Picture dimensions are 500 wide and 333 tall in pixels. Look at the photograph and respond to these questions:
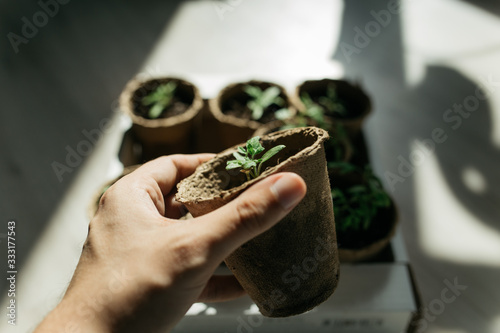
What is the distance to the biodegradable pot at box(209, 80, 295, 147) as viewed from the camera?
1.96 m

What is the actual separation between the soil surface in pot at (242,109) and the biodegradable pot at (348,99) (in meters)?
0.14

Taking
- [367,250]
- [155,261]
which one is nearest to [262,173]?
[155,261]

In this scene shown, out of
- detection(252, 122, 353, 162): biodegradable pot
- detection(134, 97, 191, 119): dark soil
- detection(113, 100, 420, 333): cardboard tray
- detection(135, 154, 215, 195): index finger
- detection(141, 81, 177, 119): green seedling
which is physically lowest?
detection(113, 100, 420, 333): cardboard tray

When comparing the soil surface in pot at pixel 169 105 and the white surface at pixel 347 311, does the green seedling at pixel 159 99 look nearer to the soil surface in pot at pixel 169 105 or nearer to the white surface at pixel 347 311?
the soil surface in pot at pixel 169 105

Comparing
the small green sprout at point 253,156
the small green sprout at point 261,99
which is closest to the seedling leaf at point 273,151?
the small green sprout at point 253,156

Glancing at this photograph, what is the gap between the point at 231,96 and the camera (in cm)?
218

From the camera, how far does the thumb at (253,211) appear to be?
0.78m

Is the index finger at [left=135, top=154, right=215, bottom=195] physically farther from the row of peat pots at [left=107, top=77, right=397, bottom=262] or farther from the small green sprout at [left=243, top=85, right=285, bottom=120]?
the small green sprout at [left=243, top=85, right=285, bottom=120]

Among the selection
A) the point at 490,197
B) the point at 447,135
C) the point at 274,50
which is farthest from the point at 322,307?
the point at 274,50

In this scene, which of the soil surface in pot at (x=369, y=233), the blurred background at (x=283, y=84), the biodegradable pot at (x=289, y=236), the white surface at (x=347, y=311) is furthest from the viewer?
the blurred background at (x=283, y=84)

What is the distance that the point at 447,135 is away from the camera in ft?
8.02

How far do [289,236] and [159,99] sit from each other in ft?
4.70

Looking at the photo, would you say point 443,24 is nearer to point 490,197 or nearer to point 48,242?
point 490,197

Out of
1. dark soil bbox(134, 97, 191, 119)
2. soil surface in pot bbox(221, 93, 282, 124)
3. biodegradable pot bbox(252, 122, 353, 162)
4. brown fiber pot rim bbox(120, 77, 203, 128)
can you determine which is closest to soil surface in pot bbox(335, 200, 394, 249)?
biodegradable pot bbox(252, 122, 353, 162)
